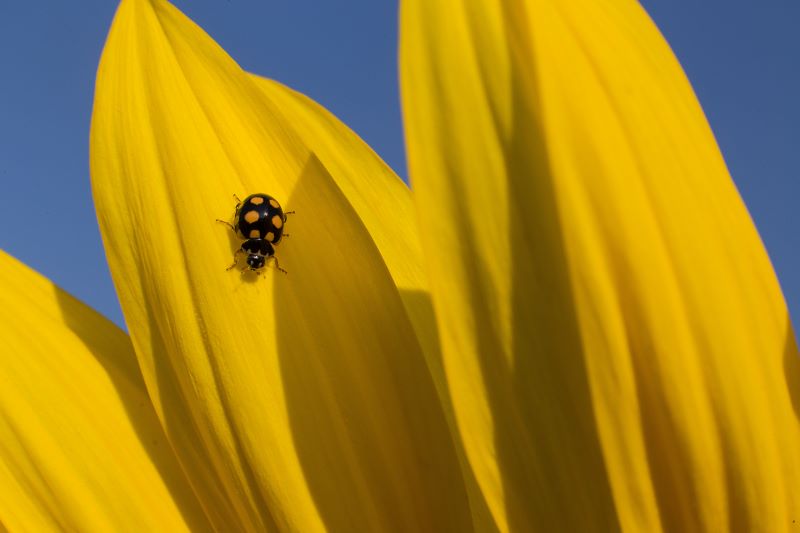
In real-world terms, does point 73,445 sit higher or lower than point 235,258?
lower

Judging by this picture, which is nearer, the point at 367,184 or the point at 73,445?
the point at 73,445

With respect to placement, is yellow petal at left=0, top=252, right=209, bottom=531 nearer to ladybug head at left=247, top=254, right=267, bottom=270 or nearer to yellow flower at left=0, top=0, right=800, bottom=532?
yellow flower at left=0, top=0, right=800, bottom=532

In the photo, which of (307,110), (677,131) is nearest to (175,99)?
(307,110)

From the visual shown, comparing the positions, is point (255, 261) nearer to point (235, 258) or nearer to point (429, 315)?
point (235, 258)

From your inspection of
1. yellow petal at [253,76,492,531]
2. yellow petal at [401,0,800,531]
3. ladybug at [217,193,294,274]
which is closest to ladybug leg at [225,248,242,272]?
ladybug at [217,193,294,274]

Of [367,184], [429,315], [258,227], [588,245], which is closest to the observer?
[588,245]

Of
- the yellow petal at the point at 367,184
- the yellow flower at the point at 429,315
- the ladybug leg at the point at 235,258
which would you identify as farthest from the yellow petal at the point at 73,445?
the yellow petal at the point at 367,184

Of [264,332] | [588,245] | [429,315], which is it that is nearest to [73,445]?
[264,332]

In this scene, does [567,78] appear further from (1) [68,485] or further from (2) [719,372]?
(1) [68,485]
